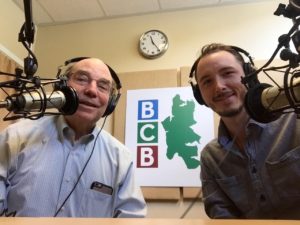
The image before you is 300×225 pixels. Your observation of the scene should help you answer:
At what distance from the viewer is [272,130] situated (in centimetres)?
122

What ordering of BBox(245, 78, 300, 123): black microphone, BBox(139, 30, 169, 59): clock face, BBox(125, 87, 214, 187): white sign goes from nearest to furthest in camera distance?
BBox(245, 78, 300, 123): black microphone, BBox(125, 87, 214, 187): white sign, BBox(139, 30, 169, 59): clock face

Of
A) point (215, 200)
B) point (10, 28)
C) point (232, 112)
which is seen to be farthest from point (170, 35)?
point (215, 200)

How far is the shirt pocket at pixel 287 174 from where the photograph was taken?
1.14 m

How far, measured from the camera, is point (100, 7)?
2699 mm

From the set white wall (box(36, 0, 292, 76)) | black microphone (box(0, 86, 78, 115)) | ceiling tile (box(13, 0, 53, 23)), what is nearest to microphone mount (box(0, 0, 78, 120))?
black microphone (box(0, 86, 78, 115))

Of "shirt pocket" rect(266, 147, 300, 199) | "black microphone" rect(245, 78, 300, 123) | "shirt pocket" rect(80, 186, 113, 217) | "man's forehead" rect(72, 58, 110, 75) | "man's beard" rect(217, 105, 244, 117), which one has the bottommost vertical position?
"shirt pocket" rect(80, 186, 113, 217)

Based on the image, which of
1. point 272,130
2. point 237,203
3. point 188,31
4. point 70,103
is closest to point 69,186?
point 70,103

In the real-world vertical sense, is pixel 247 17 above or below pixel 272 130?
above

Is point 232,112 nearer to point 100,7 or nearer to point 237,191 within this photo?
point 237,191

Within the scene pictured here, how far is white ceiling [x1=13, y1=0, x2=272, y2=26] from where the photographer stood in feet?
8.55

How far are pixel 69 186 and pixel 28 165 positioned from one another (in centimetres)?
17

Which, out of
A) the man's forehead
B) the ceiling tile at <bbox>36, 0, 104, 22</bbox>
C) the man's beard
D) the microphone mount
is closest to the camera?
the microphone mount

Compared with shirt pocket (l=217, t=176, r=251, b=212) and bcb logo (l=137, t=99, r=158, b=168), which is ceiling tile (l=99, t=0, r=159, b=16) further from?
shirt pocket (l=217, t=176, r=251, b=212)

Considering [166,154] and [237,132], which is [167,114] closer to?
[166,154]
